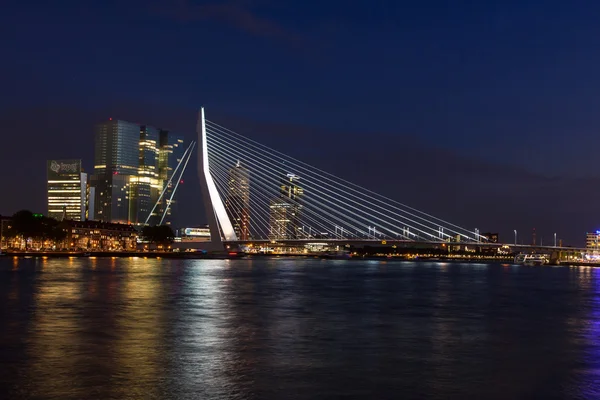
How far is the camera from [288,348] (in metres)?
14.3

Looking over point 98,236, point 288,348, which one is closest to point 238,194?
point 98,236

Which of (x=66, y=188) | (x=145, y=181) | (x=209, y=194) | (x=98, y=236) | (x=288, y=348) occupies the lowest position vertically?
(x=288, y=348)

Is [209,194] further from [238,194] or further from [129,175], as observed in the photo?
[129,175]

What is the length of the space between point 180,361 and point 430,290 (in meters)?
24.0

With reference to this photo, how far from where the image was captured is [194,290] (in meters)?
30.5

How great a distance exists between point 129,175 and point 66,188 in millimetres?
15821

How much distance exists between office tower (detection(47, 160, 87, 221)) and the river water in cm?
15830

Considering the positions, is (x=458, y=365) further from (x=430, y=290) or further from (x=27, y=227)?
(x=27, y=227)

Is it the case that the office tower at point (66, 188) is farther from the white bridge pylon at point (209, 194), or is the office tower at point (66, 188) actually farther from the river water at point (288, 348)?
the river water at point (288, 348)

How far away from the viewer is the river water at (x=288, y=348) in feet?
34.5

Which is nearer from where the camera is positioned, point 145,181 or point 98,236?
point 98,236

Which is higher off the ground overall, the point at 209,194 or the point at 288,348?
the point at 209,194

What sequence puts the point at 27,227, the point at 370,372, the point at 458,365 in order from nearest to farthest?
the point at 370,372, the point at 458,365, the point at 27,227

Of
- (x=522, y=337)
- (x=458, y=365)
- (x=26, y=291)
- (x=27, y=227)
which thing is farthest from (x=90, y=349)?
(x=27, y=227)
